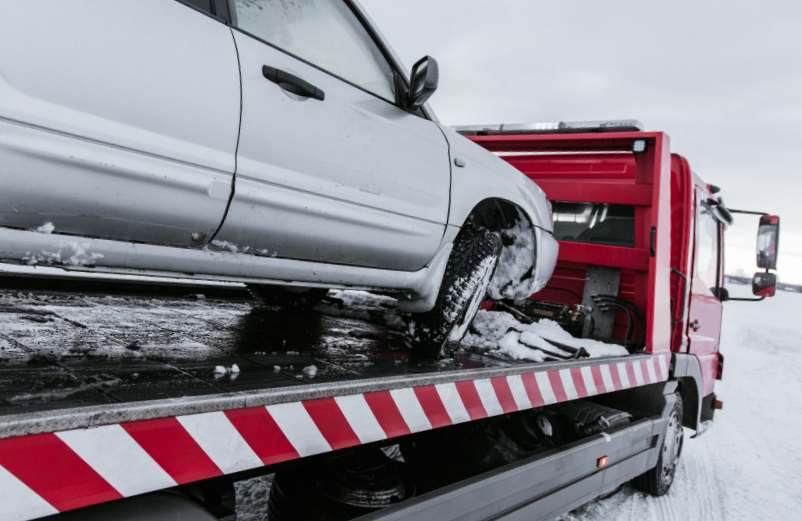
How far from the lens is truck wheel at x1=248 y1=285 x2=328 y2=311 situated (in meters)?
3.74

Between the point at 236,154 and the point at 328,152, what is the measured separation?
0.36 metres

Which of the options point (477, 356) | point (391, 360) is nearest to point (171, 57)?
point (391, 360)

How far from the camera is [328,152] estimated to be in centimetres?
203

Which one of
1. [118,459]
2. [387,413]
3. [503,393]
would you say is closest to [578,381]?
[503,393]

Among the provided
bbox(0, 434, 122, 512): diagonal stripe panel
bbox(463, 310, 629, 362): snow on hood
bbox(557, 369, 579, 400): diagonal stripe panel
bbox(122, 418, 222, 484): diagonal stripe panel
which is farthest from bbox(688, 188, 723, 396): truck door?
bbox(0, 434, 122, 512): diagonal stripe panel

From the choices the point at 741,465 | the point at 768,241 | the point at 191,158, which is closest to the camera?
the point at 191,158

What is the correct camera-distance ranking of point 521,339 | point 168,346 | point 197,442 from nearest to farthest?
point 197,442 < point 168,346 < point 521,339

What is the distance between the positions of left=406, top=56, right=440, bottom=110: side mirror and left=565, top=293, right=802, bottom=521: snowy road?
2522 millimetres

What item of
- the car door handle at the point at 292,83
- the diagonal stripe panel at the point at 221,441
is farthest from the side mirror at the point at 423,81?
the diagonal stripe panel at the point at 221,441

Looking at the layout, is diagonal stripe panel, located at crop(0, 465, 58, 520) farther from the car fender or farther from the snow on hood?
the snow on hood

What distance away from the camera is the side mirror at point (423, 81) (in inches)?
92.9

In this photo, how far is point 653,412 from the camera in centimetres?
367

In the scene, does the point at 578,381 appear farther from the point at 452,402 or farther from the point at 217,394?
the point at 217,394

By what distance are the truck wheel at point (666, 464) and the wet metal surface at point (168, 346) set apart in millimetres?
1870
